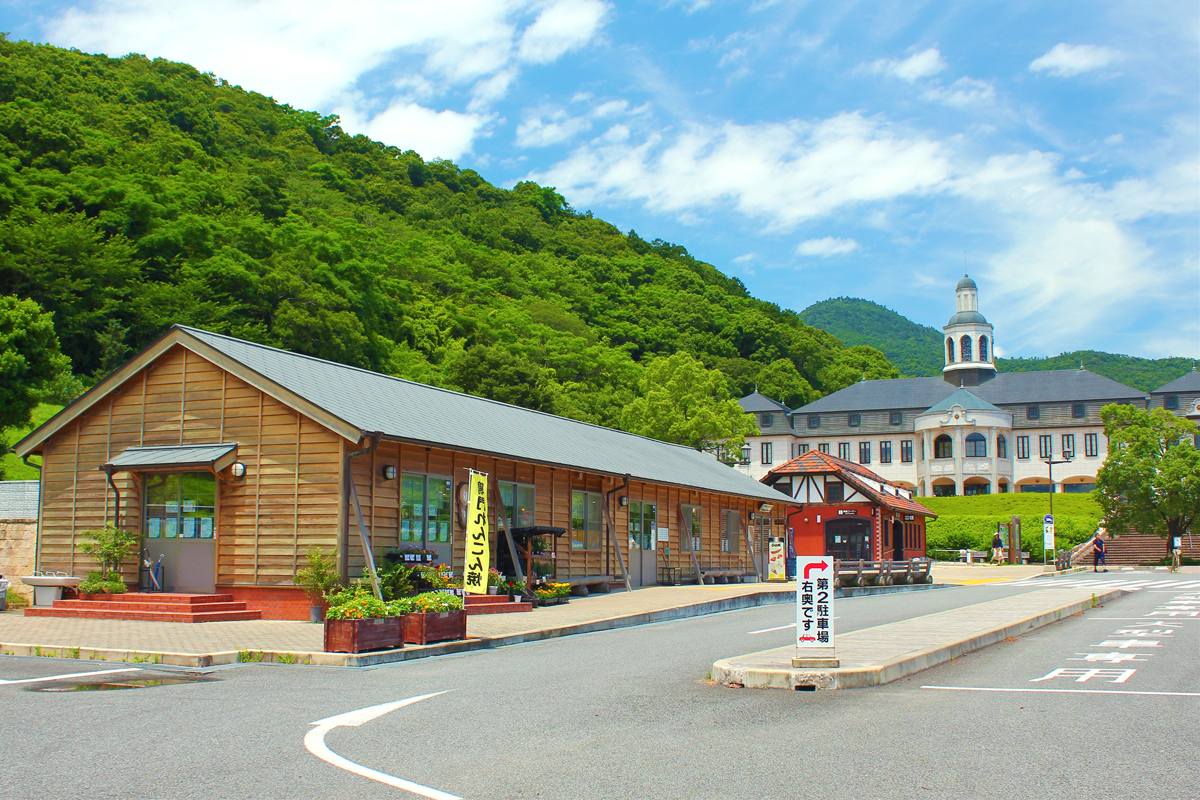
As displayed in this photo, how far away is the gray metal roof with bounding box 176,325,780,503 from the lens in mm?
17938

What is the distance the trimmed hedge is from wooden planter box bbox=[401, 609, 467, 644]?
160 ft

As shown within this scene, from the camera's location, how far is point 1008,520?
56375 mm

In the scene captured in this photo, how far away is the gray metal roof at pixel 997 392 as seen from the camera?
8306 centimetres

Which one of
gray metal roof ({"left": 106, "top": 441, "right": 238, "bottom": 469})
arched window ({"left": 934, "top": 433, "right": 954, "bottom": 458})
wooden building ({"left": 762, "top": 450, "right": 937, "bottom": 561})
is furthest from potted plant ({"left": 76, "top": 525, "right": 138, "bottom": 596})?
arched window ({"left": 934, "top": 433, "right": 954, "bottom": 458})

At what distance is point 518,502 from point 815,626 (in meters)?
12.6

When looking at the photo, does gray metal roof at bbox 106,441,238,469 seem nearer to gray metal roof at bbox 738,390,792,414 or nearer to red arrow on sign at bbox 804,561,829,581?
red arrow on sign at bbox 804,561,829,581

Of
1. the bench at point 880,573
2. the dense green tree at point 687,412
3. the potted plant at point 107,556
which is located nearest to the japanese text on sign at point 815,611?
the potted plant at point 107,556

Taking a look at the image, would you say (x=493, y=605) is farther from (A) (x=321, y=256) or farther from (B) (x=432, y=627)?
(A) (x=321, y=256)

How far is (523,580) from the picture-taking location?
19828mm

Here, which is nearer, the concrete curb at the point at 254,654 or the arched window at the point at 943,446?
the concrete curb at the point at 254,654

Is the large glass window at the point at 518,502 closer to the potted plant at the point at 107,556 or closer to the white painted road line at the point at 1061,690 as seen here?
the potted plant at the point at 107,556

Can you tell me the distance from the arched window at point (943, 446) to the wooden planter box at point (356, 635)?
78209 mm

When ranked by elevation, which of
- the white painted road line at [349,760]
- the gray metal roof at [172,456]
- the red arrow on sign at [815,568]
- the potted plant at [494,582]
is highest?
the gray metal roof at [172,456]

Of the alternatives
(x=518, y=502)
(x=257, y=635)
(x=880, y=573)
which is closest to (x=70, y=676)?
(x=257, y=635)
